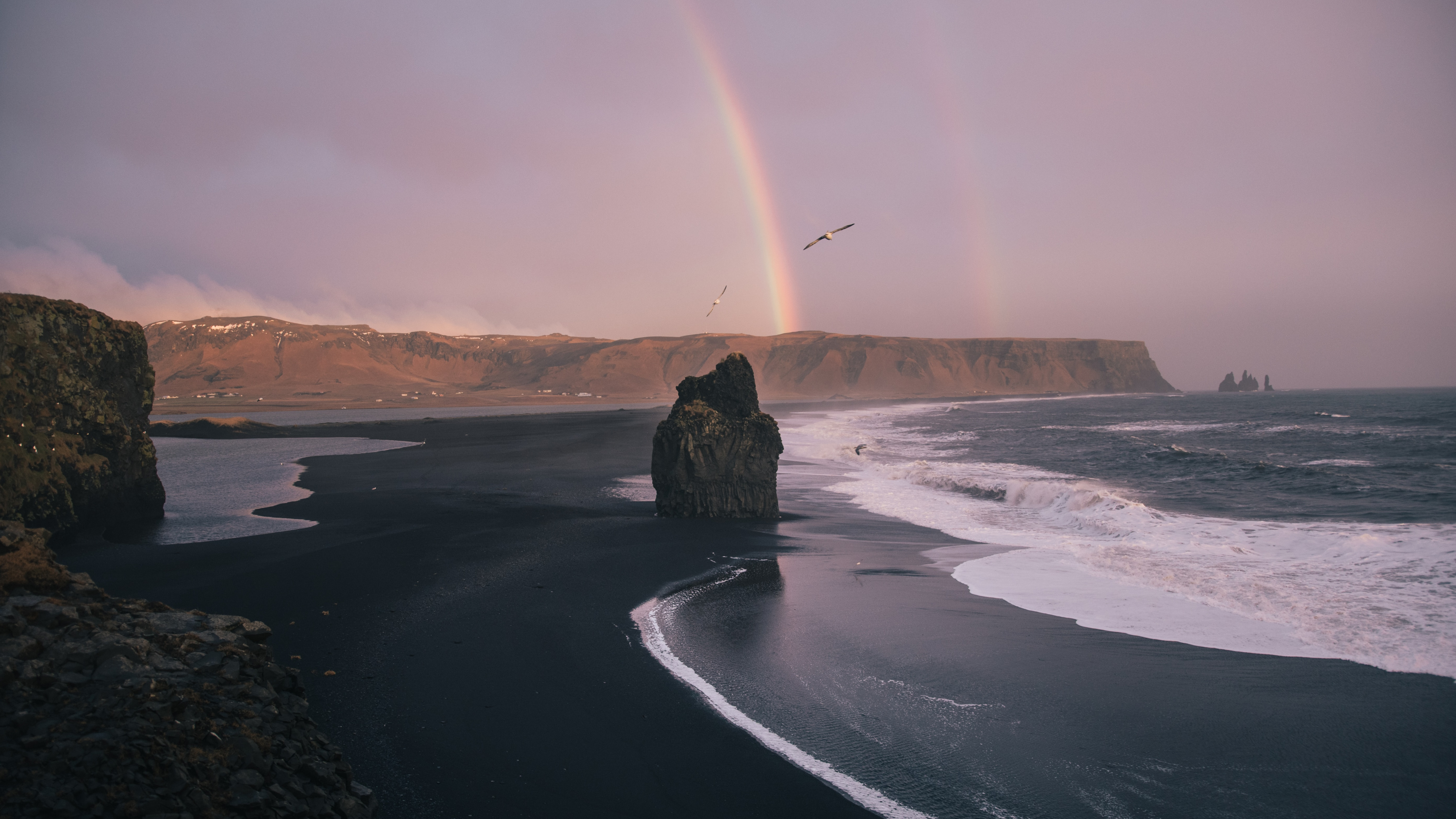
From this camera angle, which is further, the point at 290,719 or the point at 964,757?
the point at 964,757

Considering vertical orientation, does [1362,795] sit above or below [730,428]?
below

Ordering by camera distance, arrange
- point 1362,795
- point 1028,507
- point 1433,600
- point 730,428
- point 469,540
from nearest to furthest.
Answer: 1. point 1362,795
2. point 1433,600
3. point 469,540
4. point 730,428
5. point 1028,507

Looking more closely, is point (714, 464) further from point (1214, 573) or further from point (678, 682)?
point (1214, 573)

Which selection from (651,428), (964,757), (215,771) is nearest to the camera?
(215,771)

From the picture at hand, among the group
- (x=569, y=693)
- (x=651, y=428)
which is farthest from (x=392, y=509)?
(x=651, y=428)

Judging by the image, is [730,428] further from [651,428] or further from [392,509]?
[651,428]

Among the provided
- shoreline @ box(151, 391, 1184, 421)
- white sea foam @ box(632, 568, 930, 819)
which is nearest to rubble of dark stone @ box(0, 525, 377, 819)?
white sea foam @ box(632, 568, 930, 819)

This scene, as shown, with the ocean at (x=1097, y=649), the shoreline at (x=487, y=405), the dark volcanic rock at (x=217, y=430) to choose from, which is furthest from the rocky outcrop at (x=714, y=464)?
the shoreline at (x=487, y=405)

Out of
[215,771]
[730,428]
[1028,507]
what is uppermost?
[730,428]
